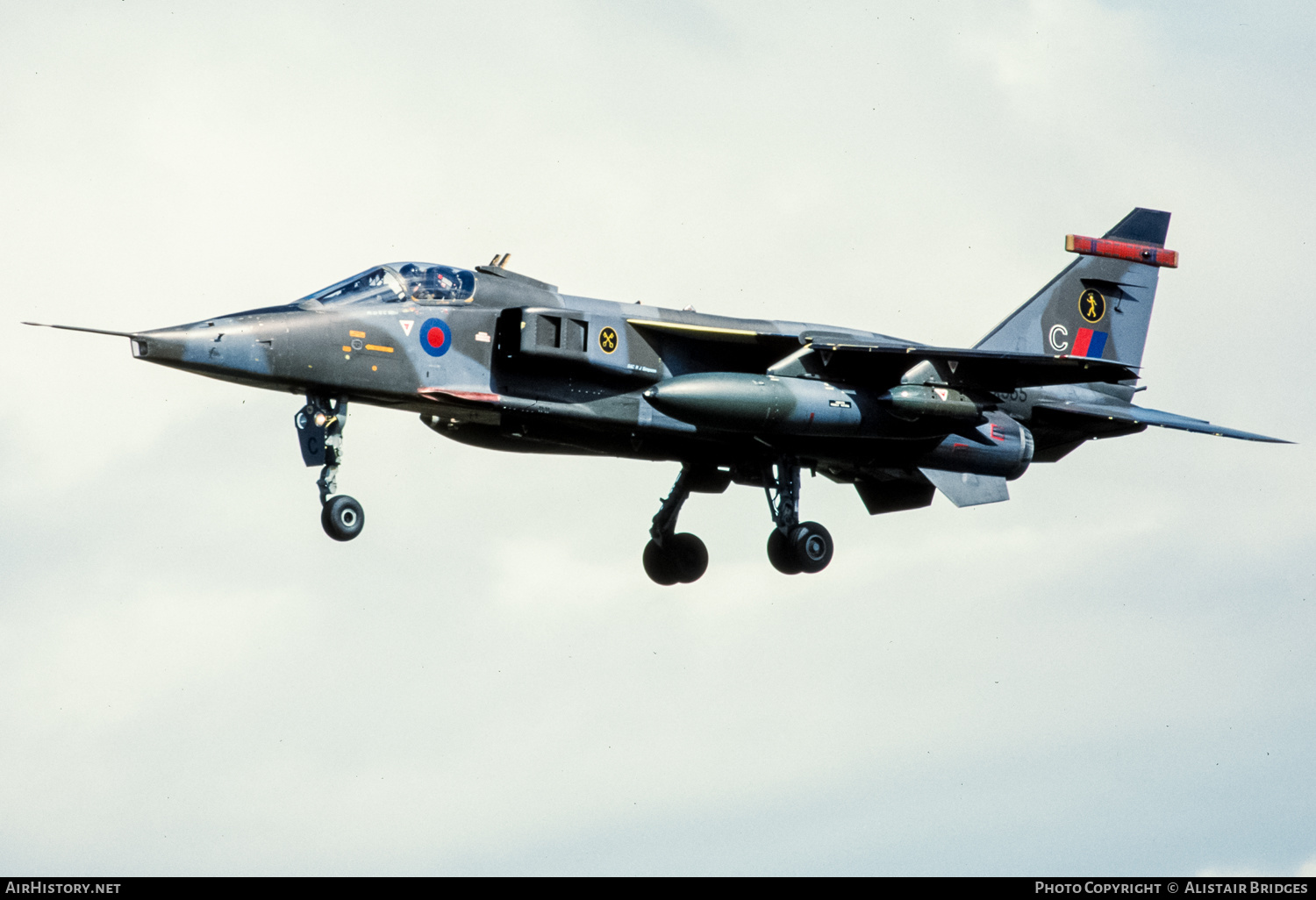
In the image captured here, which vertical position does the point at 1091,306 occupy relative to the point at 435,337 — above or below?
above

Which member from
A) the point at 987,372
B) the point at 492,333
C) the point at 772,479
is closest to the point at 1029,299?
the point at 987,372

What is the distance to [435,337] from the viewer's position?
2223cm

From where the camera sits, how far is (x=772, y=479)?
84.5ft

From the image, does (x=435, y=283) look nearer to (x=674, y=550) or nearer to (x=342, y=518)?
(x=342, y=518)

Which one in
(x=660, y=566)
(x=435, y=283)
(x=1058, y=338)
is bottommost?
(x=660, y=566)

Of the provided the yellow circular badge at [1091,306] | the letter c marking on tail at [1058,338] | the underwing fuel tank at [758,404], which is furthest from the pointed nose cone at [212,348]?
the yellow circular badge at [1091,306]

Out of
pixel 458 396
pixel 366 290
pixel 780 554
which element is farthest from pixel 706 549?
pixel 366 290

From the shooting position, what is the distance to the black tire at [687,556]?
2686 centimetres

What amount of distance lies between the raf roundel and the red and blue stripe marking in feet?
37.4

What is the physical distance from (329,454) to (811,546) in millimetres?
7256

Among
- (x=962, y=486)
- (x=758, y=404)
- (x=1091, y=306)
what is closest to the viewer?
(x=758, y=404)

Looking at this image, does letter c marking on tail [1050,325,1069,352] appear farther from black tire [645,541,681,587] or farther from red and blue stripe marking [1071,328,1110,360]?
black tire [645,541,681,587]

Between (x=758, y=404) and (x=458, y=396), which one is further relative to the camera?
(x=758, y=404)

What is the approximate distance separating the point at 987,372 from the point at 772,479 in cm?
341
